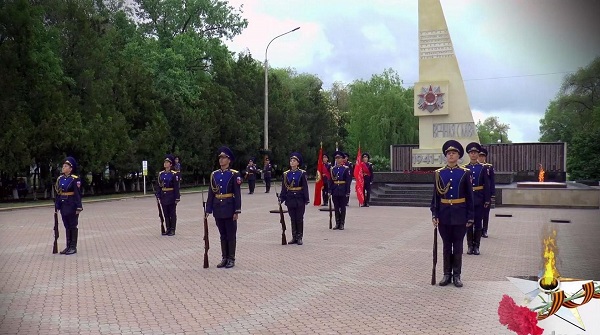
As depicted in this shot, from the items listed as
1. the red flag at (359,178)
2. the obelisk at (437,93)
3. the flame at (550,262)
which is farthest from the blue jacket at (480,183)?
the obelisk at (437,93)

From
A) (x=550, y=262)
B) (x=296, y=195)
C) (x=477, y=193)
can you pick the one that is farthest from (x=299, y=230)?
(x=550, y=262)

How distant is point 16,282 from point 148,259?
2.41m

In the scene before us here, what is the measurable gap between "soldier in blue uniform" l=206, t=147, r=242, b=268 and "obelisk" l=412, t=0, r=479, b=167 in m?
17.5

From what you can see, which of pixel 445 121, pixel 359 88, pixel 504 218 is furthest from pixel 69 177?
pixel 359 88

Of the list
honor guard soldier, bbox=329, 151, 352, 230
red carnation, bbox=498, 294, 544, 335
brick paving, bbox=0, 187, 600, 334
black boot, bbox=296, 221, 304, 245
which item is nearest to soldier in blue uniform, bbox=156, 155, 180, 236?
Result: brick paving, bbox=0, 187, 600, 334

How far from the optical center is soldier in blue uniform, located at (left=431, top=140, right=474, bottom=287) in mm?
7898

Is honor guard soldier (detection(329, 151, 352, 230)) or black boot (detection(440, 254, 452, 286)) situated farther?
honor guard soldier (detection(329, 151, 352, 230))

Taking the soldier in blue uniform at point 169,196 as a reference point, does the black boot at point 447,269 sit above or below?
below

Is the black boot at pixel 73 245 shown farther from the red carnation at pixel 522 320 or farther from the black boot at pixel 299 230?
the red carnation at pixel 522 320

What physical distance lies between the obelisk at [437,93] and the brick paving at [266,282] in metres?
11.9

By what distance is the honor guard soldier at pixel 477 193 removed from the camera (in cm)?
1083

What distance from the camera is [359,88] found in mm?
53688

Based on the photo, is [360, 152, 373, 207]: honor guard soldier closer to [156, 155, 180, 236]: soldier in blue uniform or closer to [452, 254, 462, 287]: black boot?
[156, 155, 180, 236]: soldier in blue uniform

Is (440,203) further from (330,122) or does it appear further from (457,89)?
(330,122)
